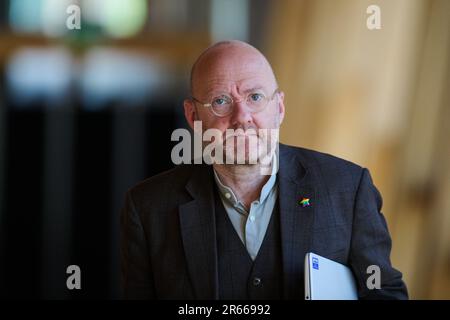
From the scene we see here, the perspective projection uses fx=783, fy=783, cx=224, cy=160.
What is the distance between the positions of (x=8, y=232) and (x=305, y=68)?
2.29 metres

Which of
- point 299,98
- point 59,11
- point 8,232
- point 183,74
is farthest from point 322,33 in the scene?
point 8,232

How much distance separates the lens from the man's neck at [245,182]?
140cm

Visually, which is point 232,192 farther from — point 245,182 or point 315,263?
point 315,263

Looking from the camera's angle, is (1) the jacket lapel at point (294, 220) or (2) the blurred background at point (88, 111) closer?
(1) the jacket lapel at point (294, 220)

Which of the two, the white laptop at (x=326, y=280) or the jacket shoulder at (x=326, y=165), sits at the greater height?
the jacket shoulder at (x=326, y=165)

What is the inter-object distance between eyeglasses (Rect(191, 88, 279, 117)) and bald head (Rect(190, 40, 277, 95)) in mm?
39

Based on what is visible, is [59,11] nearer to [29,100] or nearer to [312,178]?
[29,100]

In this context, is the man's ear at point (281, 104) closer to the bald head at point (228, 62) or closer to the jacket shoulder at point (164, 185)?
the bald head at point (228, 62)

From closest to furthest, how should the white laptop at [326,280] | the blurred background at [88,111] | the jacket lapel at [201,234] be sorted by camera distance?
1. the white laptop at [326,280]
2. the jacket lapel at [201,234]
3. the blurred background at [88,111]

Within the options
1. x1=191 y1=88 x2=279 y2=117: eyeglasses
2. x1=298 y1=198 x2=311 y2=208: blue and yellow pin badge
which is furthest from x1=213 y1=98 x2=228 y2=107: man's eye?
x1=298 y1=198 x2=311 y2=208: blue and yellow pin badge

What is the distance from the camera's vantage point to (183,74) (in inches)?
178

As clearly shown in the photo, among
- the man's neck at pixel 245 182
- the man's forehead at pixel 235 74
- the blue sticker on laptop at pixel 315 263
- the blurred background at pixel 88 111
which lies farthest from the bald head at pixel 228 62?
the blurred background at pixel 88 111

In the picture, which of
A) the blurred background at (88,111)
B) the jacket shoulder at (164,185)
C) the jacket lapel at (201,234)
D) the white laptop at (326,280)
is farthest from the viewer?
the blurred background at (88,111)

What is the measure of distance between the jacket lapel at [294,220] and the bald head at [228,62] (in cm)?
18
